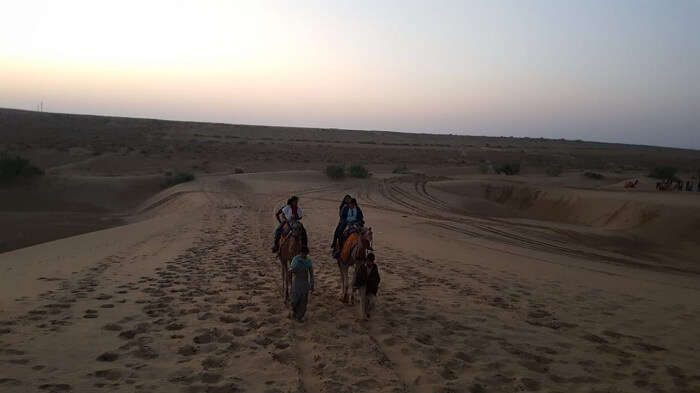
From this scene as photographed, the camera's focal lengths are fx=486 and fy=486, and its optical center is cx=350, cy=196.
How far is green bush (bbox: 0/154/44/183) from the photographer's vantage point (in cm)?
2889

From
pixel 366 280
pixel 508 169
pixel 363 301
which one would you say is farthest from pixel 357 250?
pixel 508 169

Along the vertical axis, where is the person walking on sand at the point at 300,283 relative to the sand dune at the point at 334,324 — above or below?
above

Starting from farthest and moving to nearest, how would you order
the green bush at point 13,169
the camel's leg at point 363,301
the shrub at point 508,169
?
the shrub at point 508,169
the green bush at point 13,169
the camel's leg at point 363,301

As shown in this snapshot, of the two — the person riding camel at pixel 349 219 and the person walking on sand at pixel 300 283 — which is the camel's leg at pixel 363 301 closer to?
the person walking on sand at pixel 300 283

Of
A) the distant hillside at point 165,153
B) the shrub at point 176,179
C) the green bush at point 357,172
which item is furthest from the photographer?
the distant hillside at point 165,153

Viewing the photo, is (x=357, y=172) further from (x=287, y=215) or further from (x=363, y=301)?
(x=363, y=301)

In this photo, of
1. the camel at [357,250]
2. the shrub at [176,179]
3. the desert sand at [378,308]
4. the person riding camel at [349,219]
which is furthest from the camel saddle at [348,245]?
the shrub at [176,179]

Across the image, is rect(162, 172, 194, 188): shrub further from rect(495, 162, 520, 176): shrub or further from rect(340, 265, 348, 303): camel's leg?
rect(340, 265, 348, 303): camel's leg

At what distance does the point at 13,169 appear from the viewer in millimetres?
29125

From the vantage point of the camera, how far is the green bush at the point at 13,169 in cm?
2889

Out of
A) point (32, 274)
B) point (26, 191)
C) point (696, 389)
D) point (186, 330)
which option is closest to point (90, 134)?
point (26, 191)

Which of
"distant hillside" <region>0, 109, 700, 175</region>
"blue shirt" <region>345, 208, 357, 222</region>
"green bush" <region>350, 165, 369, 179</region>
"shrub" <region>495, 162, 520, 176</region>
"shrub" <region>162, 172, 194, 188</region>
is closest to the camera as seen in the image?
"blue shirt" <region>345, 208, 357, 222</region>

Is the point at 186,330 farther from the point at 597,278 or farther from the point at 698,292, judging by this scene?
the point at 698,292

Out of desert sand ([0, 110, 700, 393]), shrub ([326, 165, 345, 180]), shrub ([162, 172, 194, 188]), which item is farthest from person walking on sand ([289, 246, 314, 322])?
shrub ([326, 165, 345, 180])
